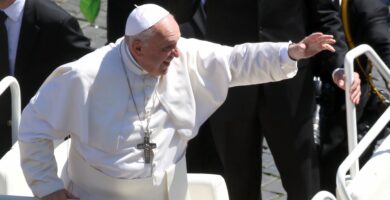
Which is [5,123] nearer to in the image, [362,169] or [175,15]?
[175,15]

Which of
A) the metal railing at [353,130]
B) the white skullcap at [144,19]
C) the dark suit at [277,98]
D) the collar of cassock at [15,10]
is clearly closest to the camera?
the metal railing at [353,130]

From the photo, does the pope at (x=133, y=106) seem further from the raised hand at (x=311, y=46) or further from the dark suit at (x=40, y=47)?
the dark suit at (x=40, y=47)

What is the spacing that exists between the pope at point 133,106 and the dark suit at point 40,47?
1040 mm

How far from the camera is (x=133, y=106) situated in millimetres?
4160

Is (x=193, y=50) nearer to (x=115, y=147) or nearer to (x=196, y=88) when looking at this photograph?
(x=196, y=88)

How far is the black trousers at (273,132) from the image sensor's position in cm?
500

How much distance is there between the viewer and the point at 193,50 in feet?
14.0

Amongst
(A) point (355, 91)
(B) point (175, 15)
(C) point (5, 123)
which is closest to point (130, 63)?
(A) point (355, 91)

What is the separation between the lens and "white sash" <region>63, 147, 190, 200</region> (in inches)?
164

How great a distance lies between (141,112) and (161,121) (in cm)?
10

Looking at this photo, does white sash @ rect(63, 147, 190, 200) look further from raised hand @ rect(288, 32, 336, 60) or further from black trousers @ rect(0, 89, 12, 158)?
black trousers @ rect(0, 89, 12, 158)

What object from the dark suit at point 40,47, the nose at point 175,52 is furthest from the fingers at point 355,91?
the dark suit at point 40,47

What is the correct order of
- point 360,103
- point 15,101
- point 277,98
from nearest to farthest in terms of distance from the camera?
point 15,101
point 277,98
point 360,103

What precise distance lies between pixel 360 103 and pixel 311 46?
3.87 ft
